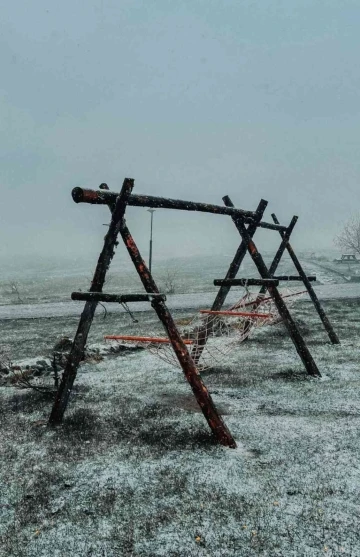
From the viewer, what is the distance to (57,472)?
4238 mm

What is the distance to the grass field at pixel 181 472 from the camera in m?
3.13

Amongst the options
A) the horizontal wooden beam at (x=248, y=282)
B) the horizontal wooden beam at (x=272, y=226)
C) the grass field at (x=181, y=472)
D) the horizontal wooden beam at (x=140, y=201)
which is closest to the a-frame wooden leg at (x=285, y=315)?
the horizontal wooden beam at (x=248, y=282)

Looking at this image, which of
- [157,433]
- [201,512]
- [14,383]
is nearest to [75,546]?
[201,512]

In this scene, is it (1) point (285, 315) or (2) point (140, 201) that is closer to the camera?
(2) point (140, 201)

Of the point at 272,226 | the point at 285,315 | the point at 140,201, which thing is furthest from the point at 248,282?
the point at 140,201

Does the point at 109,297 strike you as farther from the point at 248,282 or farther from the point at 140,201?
the point at 248,282

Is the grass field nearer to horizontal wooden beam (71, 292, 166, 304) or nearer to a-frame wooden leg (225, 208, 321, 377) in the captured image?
a-frame wooden leg (225, 208, 321, 377)

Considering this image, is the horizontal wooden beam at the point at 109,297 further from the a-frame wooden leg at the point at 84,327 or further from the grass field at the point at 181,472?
the grass field at the point at 181,472

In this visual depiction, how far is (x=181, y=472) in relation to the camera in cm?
414

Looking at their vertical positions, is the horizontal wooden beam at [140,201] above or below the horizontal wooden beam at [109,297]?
above

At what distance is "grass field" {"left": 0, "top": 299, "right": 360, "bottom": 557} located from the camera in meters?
3.13

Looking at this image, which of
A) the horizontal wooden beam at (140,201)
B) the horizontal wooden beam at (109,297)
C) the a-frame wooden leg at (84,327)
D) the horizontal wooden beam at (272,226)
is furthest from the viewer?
the horizontal wooden beam at (272,226)

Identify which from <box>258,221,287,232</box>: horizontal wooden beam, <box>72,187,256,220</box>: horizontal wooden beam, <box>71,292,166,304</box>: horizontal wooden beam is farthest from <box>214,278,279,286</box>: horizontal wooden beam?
<box>71,292,166,304</box>: horizontal wooden beam

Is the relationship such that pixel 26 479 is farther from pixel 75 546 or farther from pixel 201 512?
pixel 201 512
